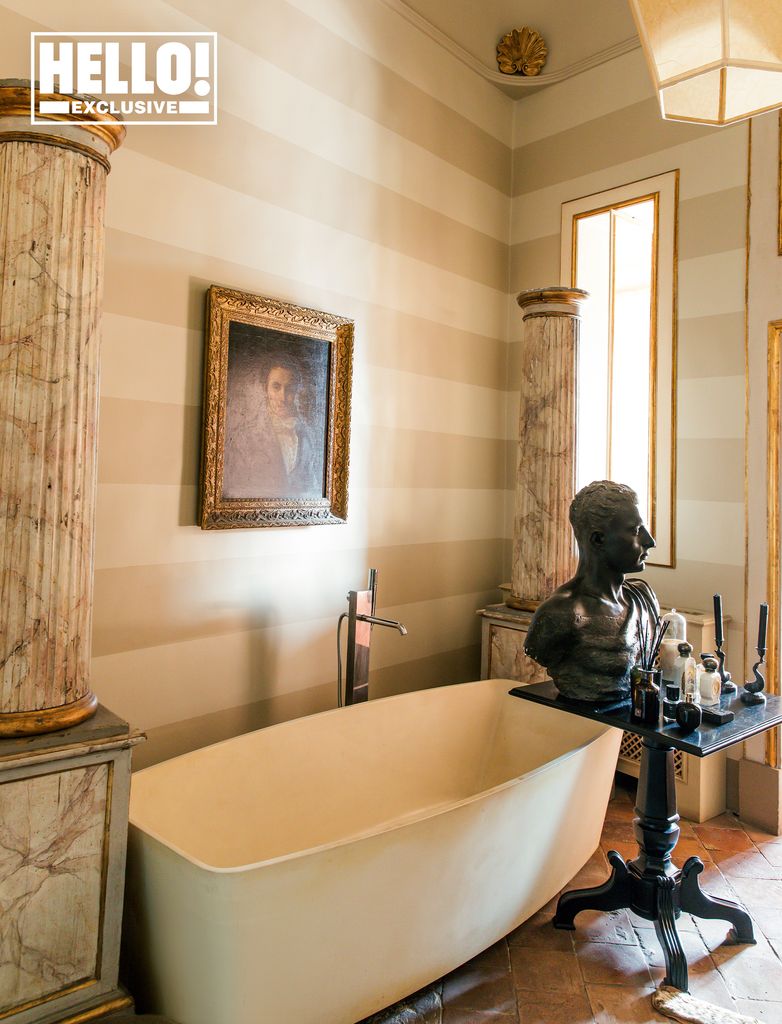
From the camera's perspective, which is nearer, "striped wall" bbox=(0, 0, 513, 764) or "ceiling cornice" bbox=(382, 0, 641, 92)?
"striped wall" bbox=(0, 0, 513, 764)

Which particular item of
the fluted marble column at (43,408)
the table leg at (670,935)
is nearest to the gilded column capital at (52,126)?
the fluted marble column at (43,408)

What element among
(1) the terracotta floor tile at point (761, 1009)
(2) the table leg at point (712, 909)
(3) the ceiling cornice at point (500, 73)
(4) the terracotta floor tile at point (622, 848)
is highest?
(3) the ceiling cornice at point (500, 73)

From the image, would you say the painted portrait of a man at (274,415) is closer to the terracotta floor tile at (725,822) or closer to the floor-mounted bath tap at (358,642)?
the floor-mounted bath tap at (358,642)

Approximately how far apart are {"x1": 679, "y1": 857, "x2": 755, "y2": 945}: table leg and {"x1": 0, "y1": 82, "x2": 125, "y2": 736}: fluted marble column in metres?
1.86

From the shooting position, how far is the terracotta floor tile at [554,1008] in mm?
1831

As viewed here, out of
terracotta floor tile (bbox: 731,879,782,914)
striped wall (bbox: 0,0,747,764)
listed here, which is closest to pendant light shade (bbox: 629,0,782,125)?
striped wall (bbox: 0,0,747,764)

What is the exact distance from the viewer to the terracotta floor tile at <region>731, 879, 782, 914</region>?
238 centimetres

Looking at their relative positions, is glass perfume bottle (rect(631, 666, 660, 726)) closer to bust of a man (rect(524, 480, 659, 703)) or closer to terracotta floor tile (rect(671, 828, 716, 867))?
bust of a man (rect(524, 480, 659, 703))

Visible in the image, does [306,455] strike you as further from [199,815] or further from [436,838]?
[436,838]

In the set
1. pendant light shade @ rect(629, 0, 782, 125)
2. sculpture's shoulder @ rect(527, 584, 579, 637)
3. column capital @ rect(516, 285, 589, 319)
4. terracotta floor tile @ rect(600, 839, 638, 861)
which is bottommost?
terracotta floor tile @ rect(600, 839, 638, 861)

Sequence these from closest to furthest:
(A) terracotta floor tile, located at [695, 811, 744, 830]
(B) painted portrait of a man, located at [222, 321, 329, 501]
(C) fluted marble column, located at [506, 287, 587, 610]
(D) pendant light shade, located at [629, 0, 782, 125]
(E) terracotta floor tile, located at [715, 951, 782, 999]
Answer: (D) pendant light shade, located at [629, 0, 782, 125]
(E) terracotta floor tile, located at [715, 951, 782, 999]
(B) painted portrait of a man, located at [222, 321, 329, 501]
(A) terracotta floor tile, located at [695, 811, 744, 830]
(C) fluted marble column, located at [506, 287, 587, 610]

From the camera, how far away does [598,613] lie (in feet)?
7.22

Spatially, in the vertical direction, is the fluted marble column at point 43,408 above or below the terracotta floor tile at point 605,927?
above

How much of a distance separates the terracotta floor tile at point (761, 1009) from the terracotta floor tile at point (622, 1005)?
0.75ft
